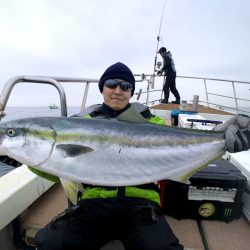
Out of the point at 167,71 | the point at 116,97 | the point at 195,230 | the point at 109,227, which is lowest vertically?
the point at 195,230

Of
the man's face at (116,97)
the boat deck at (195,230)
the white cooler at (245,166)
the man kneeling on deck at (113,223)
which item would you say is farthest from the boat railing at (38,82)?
the white cooler at (245,166)

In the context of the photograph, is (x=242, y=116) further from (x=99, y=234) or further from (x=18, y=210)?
(x=18, y=210)

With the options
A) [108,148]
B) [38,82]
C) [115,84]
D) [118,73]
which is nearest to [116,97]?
[115,84]

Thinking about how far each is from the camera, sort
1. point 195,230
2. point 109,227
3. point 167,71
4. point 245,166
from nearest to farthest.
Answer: point 109,227
point 195,230
point 245,166
point 167,71

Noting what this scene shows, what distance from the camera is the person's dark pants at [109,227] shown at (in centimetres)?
217

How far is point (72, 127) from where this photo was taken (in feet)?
6.48

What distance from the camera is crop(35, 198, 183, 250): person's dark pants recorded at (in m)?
2.17

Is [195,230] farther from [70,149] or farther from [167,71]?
[167,71]

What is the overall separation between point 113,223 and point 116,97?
138 cm

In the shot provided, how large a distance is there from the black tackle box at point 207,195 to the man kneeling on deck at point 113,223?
1.56 ft

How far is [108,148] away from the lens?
1954 millimetres

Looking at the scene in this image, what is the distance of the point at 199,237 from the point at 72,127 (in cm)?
183

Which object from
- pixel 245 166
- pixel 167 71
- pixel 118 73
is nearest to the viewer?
pixel 118 73

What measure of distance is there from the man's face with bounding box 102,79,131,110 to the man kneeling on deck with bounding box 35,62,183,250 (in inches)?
31.7
